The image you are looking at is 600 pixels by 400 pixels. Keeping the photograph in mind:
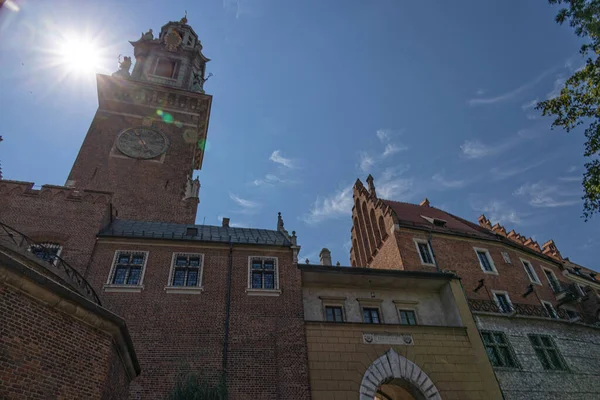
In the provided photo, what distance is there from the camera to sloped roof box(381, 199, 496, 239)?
2960 cm

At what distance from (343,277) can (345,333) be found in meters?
3.09

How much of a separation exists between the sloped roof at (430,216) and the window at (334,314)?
11.4 m

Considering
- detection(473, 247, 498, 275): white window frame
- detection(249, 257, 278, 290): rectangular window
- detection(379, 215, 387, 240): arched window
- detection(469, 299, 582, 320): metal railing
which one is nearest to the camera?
detection(249, 257, 278, 290): rectangular window

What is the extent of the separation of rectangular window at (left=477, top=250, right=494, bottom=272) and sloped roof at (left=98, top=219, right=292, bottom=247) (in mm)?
14862

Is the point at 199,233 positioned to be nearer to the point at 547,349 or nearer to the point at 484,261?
the point at 484,261

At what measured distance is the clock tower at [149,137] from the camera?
29.5 m

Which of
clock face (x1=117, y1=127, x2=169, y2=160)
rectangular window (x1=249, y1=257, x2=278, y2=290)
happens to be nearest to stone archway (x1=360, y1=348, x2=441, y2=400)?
rectangular window (x1=249, y1=257, x2=278, y2=290)

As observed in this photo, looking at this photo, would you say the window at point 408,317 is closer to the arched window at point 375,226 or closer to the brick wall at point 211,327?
the brick wall at point 211,327

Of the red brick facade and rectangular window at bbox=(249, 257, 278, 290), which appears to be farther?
the red brick facade

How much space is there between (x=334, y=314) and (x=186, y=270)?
7.33 meters

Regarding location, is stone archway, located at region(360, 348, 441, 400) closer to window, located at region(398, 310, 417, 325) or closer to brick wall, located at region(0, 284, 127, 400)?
window, located at region(398, 310, 417, 325)

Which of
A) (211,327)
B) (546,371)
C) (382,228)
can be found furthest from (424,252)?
(211,327)

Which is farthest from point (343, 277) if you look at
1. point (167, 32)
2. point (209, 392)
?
point (167, 32)

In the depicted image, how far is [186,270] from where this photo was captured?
1862 centimetres
